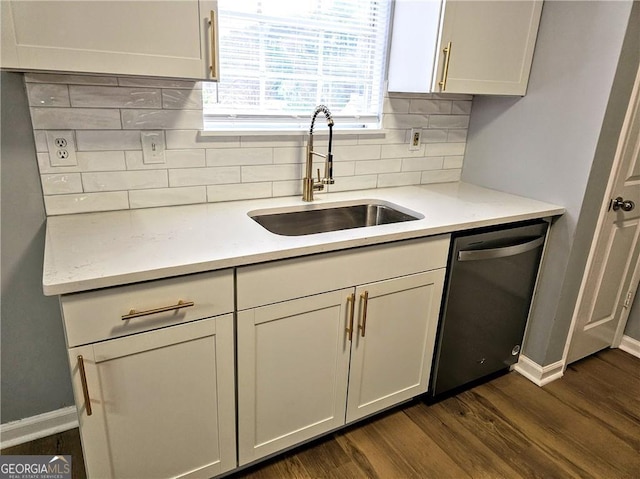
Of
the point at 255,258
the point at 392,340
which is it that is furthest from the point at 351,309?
the point at 255,258

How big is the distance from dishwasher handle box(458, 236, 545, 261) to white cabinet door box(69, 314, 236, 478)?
101 cm

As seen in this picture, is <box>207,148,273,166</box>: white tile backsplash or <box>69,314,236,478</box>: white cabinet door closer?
<box>69,314,236,478</box>: white cabinet door

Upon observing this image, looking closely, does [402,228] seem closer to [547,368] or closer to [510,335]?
[510,335]

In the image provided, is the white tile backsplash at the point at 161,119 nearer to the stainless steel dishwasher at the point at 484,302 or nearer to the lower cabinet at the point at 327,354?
the lower cabinet at the point at 327,354

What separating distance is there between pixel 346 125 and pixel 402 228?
2.49ft

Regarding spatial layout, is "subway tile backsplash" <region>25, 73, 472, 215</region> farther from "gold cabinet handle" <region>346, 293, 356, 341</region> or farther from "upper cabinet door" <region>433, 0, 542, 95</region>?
"gold cabinet handle" <region>346, 293, 356, 341</region>

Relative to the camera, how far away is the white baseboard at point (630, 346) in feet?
8.38

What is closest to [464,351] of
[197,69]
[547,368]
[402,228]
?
[547,368]

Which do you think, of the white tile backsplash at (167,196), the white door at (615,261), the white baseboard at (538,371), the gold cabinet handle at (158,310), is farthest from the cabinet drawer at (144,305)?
the white door at (615,261)

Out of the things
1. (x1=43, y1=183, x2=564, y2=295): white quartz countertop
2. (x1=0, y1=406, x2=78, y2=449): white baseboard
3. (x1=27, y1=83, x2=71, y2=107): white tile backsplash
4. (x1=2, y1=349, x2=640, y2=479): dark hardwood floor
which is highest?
(x1=27, y1=83, x2=71, y2=107): white tile backsplash

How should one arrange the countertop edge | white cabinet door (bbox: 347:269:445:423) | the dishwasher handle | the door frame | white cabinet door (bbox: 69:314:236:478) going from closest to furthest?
1. the countertop edge
2. white cabinet door (bbox: 69:314:236:478)
3. white cabinet door (bbox: 347:269:445:423)
4. the dishwasher handle
5. the door frame

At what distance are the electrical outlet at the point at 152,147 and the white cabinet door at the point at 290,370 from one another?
2.44ft

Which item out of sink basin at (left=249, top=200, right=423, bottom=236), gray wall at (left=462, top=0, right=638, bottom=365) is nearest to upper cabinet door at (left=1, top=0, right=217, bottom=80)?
sink basin at (left=249, top=200, right=423, bottom=236)

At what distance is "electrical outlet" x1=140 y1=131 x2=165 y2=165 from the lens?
1.66m
